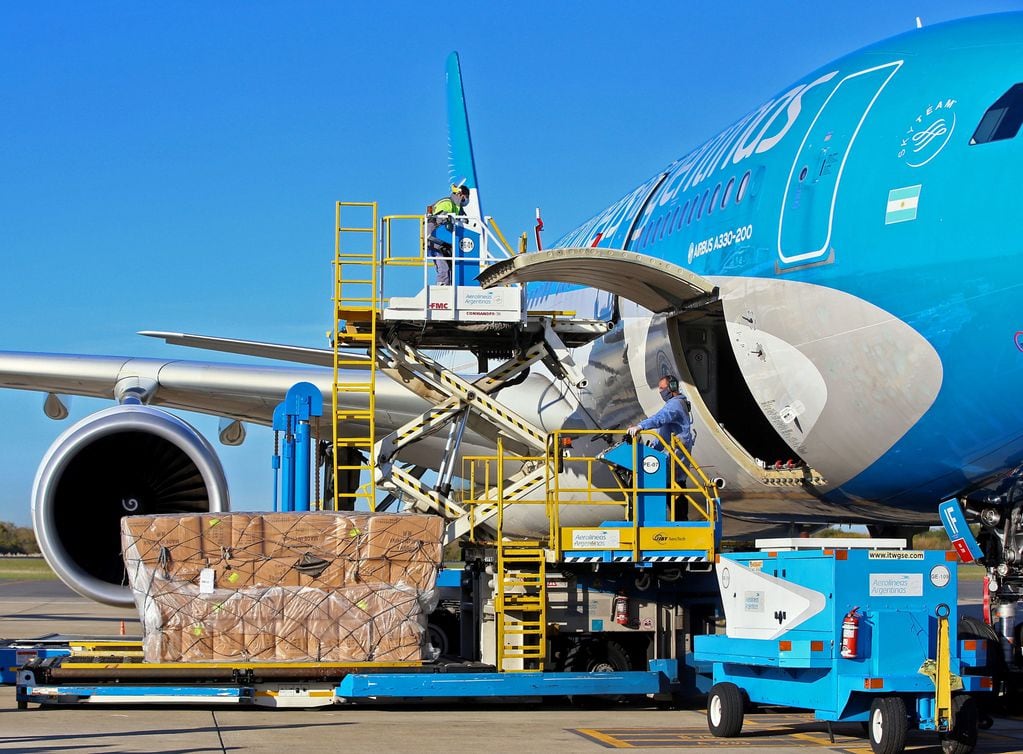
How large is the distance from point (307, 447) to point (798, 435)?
15.9ft

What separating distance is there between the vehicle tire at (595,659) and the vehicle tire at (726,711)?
1888 millimetres

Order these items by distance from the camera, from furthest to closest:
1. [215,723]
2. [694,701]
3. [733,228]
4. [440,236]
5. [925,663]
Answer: [440,236]
[694,701]
[733,228]
[215,723]
[925,663]

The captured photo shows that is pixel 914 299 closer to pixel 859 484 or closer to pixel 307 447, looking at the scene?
pixel 859 484

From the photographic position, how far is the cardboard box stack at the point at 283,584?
9.65 m

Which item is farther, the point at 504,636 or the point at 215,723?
the point at 504,636

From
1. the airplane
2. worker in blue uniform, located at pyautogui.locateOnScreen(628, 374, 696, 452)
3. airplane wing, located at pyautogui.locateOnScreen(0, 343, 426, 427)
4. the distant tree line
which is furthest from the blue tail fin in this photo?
the distant tree line

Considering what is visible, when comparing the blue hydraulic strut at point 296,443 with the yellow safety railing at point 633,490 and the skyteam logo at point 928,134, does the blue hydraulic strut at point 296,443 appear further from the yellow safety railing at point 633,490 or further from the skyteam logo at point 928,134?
the skyteam logo at point 928,134

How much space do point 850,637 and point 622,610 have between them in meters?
2.74

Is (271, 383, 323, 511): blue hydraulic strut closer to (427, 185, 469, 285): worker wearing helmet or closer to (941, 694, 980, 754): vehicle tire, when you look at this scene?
(427, 185, 469, 285): worker wearing helmet

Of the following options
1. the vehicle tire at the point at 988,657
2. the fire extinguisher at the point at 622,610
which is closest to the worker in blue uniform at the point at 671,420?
the fire extinguisher at the point at 622,610

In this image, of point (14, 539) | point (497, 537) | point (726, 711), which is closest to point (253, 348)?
point (497, 537)

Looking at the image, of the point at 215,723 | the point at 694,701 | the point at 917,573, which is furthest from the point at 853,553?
the point at 215,723

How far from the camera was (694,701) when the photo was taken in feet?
35.4

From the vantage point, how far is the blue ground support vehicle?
7562mm
